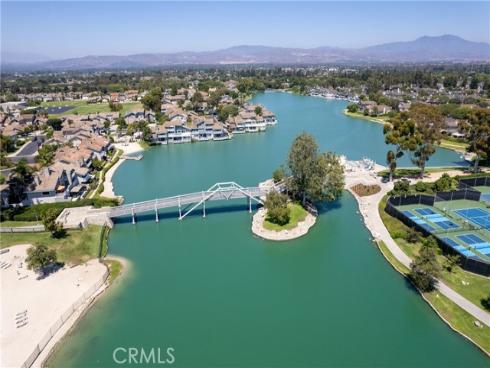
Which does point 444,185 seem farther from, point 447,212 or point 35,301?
point 35,301

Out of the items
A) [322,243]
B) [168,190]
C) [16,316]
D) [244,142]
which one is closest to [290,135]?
[244,142]

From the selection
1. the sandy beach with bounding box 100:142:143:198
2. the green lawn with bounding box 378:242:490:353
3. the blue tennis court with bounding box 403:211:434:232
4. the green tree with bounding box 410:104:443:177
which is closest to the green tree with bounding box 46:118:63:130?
the sandy beach with bounding box 100:142:143:198

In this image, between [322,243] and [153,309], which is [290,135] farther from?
[153,309]

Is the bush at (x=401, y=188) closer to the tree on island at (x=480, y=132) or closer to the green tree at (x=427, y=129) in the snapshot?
the green tree at (x=427, y=129)

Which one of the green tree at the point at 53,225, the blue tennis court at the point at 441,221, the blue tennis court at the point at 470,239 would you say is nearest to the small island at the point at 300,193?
the blue tennis court at the point at 441,221

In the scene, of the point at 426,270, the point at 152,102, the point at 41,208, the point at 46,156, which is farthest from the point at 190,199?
the point at 152,102

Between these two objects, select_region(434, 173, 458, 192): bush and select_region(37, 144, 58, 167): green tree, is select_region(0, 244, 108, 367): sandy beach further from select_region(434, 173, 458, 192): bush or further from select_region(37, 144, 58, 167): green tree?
select_region(434, 173, 458, 192): bush
